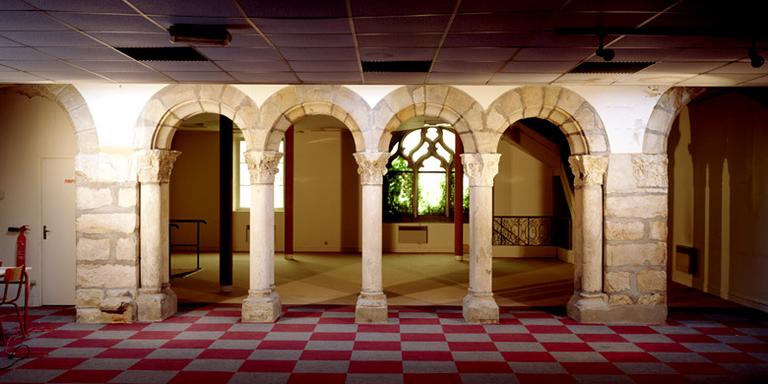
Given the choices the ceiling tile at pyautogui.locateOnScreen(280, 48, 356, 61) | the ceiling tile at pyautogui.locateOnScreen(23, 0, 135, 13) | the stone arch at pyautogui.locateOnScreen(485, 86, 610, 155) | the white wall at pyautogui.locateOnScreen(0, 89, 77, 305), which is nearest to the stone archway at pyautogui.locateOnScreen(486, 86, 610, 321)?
the stone arch at pyautogui.locateOnScreen(485, 86, 610, 155)

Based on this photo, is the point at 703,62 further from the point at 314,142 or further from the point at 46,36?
the point at 314,142

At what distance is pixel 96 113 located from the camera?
641cm

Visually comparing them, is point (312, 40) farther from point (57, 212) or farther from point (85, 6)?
point (57, 212)

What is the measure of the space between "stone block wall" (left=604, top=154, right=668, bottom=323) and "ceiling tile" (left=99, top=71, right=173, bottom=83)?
192 inches

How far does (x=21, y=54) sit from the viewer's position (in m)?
5.10

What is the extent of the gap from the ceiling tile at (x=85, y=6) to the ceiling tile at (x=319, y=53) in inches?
55.1

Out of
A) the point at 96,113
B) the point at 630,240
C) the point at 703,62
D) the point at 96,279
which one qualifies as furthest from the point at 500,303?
the point at 96,113

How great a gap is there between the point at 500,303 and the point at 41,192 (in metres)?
5.75

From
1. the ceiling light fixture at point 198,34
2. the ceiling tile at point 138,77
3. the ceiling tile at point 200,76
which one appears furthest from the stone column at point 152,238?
the ceiling light fixture at point 198,34

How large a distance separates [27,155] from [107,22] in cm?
374

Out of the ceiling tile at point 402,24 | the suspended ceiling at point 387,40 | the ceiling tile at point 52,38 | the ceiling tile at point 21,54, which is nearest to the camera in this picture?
the suspended ceiling at point 387,40

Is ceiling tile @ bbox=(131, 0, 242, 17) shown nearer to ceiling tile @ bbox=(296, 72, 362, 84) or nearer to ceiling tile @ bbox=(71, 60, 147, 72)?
ceiling tile @ bbox=(71, 60, 147, 72)

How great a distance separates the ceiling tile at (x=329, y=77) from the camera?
5848mm

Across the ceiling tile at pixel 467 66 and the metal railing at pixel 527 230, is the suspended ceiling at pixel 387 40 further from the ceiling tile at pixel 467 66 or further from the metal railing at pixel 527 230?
the metal railing at pixel 527 230
